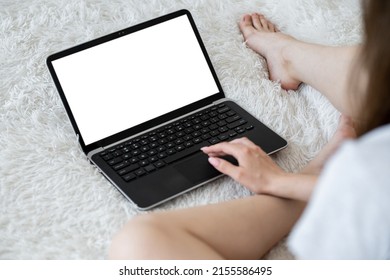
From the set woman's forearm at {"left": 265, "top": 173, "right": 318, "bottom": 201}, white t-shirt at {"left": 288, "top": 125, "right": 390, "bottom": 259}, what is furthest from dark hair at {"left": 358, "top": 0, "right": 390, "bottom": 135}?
woman's forearm at {"left": 265, "top": 173, "right": 318, "bottom": 201}

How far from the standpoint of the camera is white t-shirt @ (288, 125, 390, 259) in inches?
28.4

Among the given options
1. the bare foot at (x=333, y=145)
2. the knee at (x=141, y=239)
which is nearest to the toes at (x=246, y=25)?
the bare foot at (x=333, y=145)

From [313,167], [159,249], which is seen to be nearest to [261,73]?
[313,167]

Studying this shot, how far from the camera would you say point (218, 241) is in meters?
1.00

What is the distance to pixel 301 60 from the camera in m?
1.36

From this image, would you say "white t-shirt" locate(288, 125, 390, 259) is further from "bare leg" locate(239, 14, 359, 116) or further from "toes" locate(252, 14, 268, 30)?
"toes" locate(252, 14, 268, 30)

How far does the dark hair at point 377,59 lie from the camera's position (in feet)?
2.55

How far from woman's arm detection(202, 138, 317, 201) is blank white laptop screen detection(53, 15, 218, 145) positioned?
162 mm

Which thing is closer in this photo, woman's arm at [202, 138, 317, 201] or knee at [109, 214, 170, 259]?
knee at [109, 214, 170, 259]

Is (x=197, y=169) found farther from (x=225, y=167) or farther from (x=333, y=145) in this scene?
(x=333, y=145)

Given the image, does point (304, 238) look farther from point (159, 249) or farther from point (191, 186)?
point (191, 186)

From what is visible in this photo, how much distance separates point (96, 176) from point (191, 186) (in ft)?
0.53

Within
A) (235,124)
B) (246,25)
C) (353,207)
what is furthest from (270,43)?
(353,207)

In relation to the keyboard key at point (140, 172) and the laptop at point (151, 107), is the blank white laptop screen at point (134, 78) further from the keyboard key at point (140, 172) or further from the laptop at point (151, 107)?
the keyboard key at point (140, 172)
